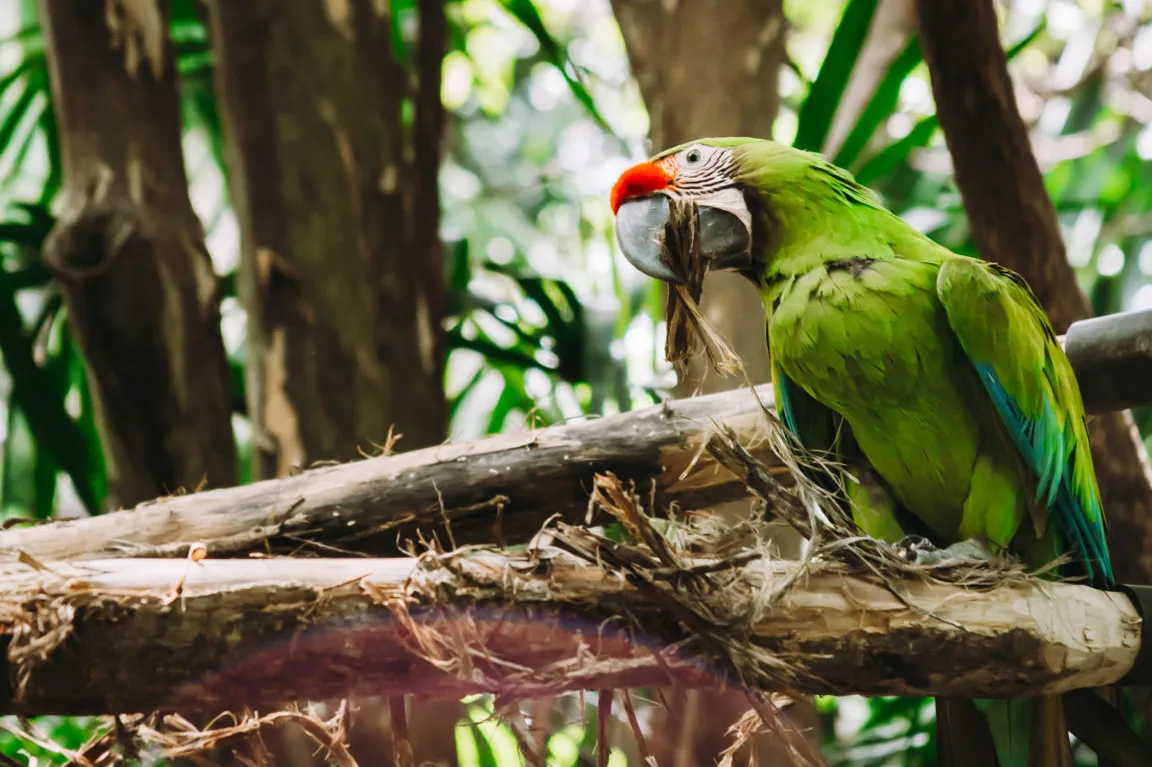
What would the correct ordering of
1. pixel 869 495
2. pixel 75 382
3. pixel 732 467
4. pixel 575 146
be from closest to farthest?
pixel 732 467 → pixel 869 495 → pixel 75 382 → pixel 575 146

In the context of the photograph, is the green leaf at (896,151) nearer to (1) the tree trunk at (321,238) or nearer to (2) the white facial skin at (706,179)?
(2) the white facial skin at (706,179)

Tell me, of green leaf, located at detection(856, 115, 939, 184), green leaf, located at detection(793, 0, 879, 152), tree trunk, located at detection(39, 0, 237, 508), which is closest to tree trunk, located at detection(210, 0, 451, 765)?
tree trunk, located at detection(39, 0, 237, 508)

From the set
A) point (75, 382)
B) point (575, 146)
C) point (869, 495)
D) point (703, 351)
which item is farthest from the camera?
point (575, 146)

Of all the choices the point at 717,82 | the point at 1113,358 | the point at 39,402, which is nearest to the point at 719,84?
the point at 717,82

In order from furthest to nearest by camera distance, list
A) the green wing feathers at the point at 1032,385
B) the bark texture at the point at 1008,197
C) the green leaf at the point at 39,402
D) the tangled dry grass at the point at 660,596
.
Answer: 1. the green leaf at the point at 39,402
2. the bark texture at the point at 1008,197
3. the green wing feathers at the point at 1032,385
4. the tangled dry grass at the point at 660,596

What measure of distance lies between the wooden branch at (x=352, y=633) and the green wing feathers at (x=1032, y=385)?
44cm

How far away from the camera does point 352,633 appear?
0.83 m

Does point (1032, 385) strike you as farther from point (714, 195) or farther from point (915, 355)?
point (714, 195)

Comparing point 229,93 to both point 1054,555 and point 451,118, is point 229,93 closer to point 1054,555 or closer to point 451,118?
point 1054,555

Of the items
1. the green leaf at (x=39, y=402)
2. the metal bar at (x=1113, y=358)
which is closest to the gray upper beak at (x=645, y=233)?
the metal bar at (x=1113, y=358)

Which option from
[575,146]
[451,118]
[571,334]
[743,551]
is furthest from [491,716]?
[575,146]

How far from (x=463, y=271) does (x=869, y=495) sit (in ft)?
4.48

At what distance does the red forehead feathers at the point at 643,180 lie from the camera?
126cm

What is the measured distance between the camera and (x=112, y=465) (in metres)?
1.89
